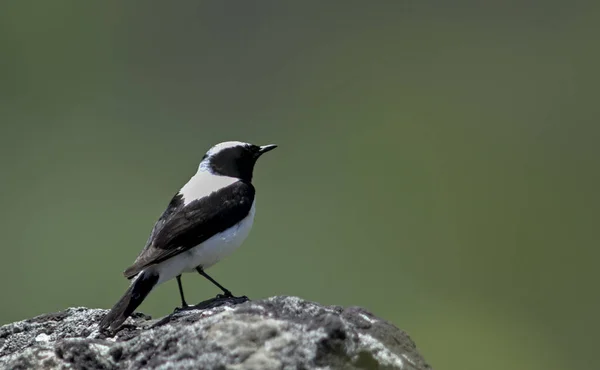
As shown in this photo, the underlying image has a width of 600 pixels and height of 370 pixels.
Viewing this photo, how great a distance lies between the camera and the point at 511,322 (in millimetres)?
29188

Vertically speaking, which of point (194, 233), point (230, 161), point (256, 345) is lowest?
point (256, 345)

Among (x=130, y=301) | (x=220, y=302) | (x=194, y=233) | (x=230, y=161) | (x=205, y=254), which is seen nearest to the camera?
(x=220, y=302)

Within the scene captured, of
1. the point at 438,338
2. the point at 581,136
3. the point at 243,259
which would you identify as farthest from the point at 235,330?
the point at 581,136

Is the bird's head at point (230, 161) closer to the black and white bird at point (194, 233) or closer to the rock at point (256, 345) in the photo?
the black and white bird at point (194, 233)

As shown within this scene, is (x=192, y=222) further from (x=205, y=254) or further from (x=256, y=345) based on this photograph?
(x=256, y=345)

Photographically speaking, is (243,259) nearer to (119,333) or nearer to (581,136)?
(581,136)

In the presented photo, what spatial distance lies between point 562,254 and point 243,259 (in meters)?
10.1

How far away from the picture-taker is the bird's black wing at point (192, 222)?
790cm

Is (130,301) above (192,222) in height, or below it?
below

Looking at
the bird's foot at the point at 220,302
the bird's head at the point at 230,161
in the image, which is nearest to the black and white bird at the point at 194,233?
the bird's head at the point at 230,161

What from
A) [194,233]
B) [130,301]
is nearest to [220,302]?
[130,301]

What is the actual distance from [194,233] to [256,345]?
2.85 metres

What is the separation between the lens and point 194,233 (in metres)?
8.21

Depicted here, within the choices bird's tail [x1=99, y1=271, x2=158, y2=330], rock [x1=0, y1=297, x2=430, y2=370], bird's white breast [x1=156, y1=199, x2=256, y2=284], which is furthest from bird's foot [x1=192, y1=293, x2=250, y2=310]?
bird's white breast [x1=156, y1=199, x2=256, y2=284]
